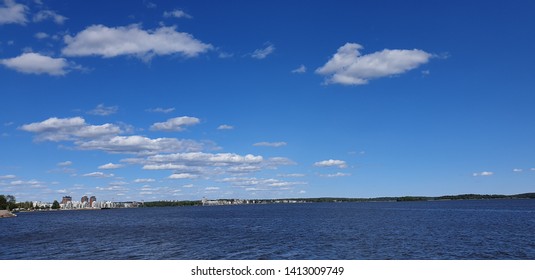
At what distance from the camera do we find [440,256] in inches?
1750

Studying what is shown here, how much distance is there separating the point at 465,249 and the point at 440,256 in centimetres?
708

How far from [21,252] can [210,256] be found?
1025 inches

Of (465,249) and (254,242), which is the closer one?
(465,249)

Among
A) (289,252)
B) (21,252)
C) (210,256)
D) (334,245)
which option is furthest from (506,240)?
(21,252)
